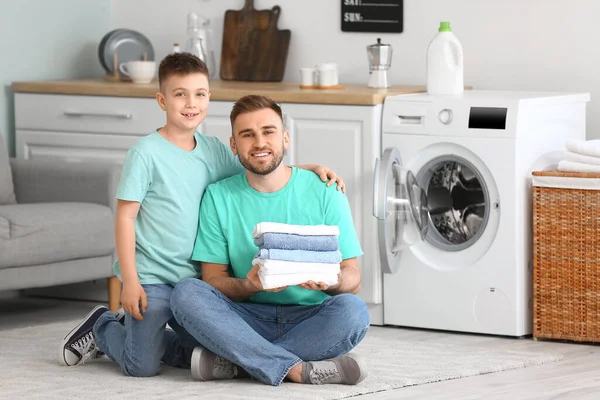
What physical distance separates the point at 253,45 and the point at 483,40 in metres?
0.97

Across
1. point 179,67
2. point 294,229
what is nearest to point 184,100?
point 179,67

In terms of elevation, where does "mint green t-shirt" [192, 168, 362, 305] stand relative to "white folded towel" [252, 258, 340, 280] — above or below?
above

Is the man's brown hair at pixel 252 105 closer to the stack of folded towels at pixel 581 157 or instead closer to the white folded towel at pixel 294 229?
the white folded towel at pixel 294 229

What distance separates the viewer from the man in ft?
9.55

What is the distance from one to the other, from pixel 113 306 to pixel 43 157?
80 cm

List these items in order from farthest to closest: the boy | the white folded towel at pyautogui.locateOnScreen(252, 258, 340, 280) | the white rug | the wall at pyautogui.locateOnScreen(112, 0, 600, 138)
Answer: the wall at pyautogui.locateOnScreen(112, 0, 600, 138)
the boy
the white rug
the white folded towel at pyautogui.locateOnScreen(252, 258, 340, 280)

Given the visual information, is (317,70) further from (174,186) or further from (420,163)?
(174,186)

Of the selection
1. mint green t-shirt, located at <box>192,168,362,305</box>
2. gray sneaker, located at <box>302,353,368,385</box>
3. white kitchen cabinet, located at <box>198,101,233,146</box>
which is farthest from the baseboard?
gray sneaker, located at <box>302,353,368,385</box>

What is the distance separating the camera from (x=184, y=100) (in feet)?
9.94

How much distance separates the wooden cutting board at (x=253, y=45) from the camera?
180 inches

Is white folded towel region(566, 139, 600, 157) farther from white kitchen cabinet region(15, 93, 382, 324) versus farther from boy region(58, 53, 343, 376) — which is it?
boy region(58, 53, 343, 376)

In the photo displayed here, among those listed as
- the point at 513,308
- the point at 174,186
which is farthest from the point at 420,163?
the point at 174,186

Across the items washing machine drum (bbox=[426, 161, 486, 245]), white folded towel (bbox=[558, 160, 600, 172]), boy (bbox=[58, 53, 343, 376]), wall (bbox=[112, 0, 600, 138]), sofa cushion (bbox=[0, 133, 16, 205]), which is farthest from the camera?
sofa cushion (bbox=[0, 133, 16, 205])

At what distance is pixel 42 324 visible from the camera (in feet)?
13.1
